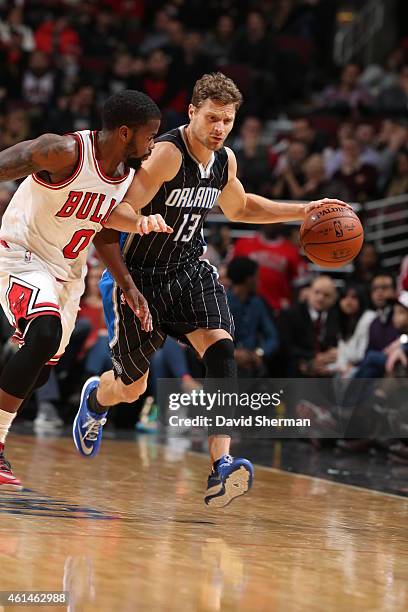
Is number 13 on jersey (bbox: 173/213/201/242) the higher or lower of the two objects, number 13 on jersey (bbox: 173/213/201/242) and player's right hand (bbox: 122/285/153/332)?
the higher

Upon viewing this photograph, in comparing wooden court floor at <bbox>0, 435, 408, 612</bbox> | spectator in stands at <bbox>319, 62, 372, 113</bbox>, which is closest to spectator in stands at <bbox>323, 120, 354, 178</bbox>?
spectator in stands at <bbox>319, 62, 372, 113</bbox>

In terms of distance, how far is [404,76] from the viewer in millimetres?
13656

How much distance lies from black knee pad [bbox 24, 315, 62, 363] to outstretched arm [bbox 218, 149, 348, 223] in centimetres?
120

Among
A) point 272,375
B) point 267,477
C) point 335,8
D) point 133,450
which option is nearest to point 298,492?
point 267,477

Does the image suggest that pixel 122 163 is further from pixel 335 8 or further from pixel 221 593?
pixel 335 8

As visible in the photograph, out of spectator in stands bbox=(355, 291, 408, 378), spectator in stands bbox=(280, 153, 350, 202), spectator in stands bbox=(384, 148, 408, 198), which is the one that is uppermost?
spectator in stands bbox=(384, 148, 408, 198)

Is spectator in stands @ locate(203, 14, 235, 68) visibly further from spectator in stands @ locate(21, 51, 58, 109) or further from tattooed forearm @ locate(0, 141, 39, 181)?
tattooed forearm @ locate(0, 141, 39, 181)

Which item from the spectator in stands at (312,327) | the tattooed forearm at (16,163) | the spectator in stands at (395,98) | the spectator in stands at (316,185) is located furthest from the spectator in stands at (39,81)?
the tattooed forearm at (16,163)

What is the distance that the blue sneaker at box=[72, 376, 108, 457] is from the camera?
6.03 metres

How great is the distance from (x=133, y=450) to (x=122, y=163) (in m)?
3.30

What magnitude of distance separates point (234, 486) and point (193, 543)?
659 mm

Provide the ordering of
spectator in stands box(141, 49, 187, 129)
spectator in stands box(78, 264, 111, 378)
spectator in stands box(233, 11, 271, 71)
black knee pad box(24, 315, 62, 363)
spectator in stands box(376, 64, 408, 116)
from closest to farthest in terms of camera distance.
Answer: black knee pad box(24, 315, 62, 363) < spectator in stands box(78, 264, 111, 378) < spectator in stands box(141, 49, 187, 129) < spectator in stands box(376, 64, 408, 116) < spectator in stands box(233, 11, 271, 71)

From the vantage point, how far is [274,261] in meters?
10.3

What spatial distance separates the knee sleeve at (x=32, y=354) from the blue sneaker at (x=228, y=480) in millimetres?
952
